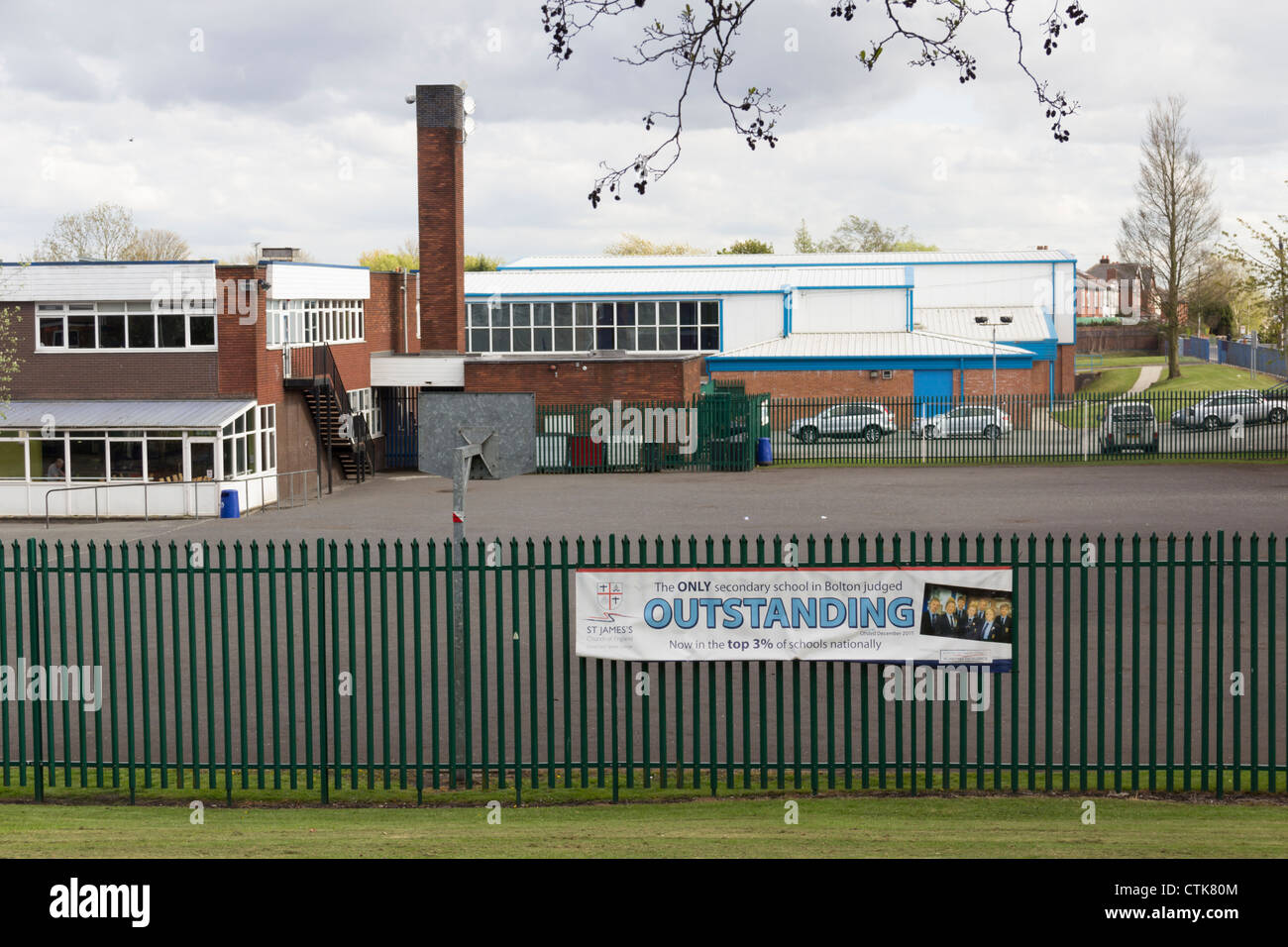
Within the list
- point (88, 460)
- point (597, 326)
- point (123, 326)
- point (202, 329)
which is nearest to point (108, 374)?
point (123, 326)

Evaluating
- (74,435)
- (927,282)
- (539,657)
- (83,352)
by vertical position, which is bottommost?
(539,657)

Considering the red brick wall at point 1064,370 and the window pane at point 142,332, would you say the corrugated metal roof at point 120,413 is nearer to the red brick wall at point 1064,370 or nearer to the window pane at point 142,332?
the window pane at point 142,332

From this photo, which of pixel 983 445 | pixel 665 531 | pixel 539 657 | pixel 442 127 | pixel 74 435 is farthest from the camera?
pixel 442 127

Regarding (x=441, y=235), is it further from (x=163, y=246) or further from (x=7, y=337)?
(x=163, y=246)

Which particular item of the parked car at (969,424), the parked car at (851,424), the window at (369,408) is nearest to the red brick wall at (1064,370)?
the parked car at (969,424)

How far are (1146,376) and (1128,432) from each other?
41.1m

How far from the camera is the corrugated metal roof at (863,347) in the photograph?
58.8m

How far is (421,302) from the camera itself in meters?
50.2

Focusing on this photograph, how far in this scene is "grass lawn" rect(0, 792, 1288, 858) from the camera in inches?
309

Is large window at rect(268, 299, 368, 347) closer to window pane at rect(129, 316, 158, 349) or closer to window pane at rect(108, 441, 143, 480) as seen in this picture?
window pane at rect(129, 316, 158, 349)

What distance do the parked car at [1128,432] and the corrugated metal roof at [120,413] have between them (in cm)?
2658

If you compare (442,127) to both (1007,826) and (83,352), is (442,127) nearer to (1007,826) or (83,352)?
(83,352)

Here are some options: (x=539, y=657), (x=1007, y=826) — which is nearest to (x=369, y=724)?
(x=1007, y=826)

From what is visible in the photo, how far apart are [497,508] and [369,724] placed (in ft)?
75.7
